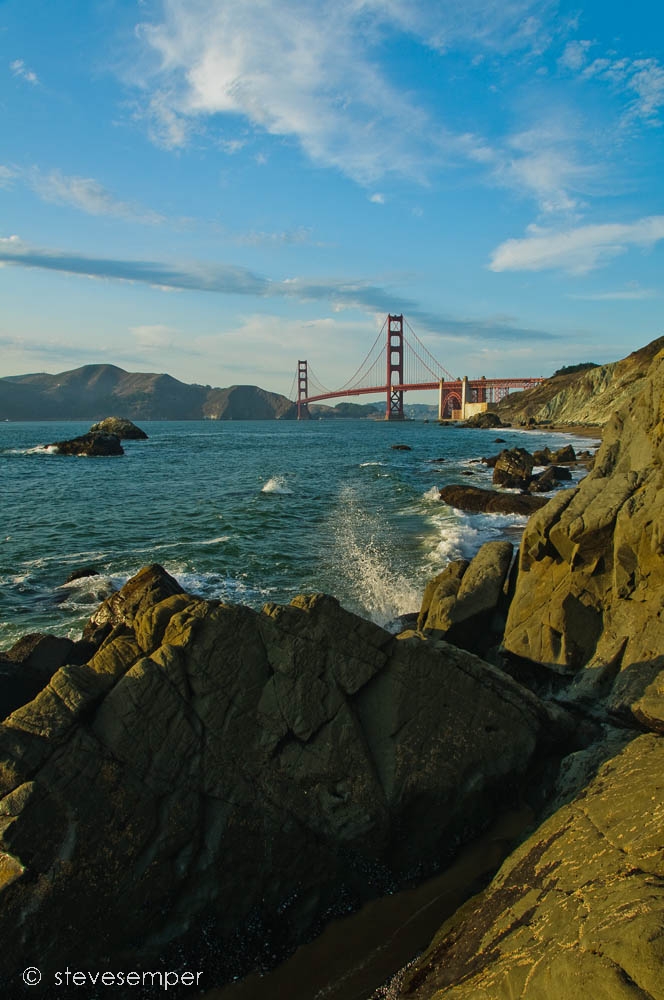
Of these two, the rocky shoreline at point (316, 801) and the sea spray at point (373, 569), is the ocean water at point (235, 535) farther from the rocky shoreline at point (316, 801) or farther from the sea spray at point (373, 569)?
the rocky shoreline at point (316, 801)

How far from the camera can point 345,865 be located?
14.4 ft

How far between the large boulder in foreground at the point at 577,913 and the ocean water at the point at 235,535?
6056 millimetres

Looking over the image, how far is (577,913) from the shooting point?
10.1ft

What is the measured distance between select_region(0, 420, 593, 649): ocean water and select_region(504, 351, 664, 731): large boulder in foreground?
3327 millimetres

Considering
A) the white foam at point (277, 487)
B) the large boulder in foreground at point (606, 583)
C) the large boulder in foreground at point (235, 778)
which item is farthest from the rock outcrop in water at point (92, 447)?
the large boulder in foreground at point (235, 778)

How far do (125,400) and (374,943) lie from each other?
197598 millimetres

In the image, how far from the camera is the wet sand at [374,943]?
149 inches

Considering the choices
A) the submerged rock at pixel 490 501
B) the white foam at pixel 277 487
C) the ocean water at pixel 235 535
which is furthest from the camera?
the white foam at pixel 277 487

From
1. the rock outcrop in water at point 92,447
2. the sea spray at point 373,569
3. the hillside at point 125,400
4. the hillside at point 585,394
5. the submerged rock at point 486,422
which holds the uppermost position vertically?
the hillside at point 125,400

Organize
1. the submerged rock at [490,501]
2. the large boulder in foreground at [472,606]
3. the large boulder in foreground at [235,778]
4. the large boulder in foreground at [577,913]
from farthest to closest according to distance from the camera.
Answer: the submerged rock at [490,501], the large boulder in foreground at [472,606], the large boulder in foreground at [235,778], the large boulder in foreground at [577,913]

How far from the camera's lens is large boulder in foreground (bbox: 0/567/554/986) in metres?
3.79

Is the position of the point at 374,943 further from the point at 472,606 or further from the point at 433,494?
the point at 433,494

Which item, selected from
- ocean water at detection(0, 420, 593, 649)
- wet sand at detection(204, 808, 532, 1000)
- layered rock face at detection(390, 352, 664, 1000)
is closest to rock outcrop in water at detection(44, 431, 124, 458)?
ocean water at detection(0, 420, 593, 649)

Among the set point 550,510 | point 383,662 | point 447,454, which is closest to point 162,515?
point 550,510
